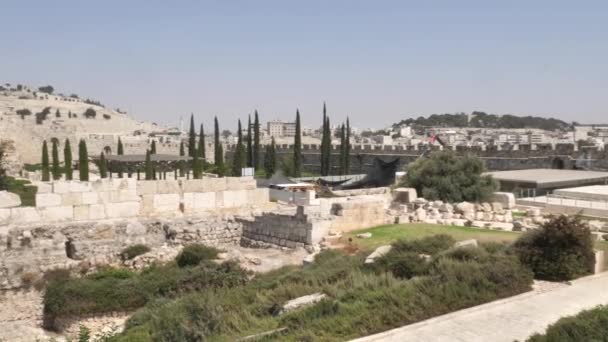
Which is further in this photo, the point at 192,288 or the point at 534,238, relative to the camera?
the point at 192,288

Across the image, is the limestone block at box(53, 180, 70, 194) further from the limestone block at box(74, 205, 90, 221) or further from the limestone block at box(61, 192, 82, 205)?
the limestone block at box(74, 205, 90, 221)

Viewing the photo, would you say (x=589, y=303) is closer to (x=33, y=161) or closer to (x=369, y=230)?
(x=369, y=230)

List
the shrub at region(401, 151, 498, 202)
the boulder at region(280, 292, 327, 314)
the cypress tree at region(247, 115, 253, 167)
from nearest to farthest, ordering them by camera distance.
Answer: the boulder at region(280, 292, 327, 314)
the shrub at region(401, 151, 498, 202)
the cypress tree at region(247, 115, 253, 167)

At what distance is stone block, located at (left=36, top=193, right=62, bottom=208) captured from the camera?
1556cm

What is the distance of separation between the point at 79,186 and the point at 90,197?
0.41 meters

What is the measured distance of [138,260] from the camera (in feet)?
45.9

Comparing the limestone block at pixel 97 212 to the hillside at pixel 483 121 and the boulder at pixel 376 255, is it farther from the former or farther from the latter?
the hillside at pixel 483 121

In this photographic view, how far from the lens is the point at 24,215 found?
50.0 ft

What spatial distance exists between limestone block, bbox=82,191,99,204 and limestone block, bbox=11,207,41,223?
1242mm

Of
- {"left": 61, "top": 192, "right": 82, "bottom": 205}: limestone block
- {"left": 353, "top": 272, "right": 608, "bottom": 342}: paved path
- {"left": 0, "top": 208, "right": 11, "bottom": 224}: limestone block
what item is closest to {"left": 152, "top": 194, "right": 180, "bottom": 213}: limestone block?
{"left": 61, "top": 192, "right": 82, "bottom": 205}: limestone block

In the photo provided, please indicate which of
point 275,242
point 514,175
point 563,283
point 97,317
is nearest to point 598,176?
point 514,175

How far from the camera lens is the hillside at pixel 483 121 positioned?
153712 millimetres

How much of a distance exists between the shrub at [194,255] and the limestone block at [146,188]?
4.44 meters

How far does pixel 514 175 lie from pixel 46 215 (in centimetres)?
1724
